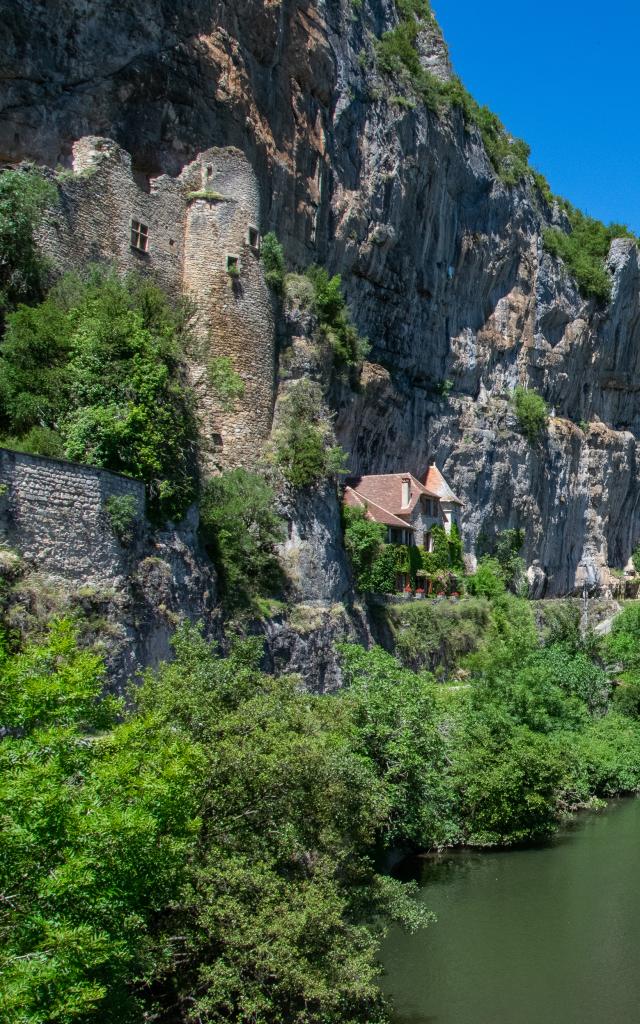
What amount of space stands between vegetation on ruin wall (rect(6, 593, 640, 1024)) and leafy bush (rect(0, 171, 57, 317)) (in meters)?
10.8

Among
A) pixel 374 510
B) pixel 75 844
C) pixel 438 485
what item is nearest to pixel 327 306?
pixel 374 510

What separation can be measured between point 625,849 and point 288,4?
29468 mm

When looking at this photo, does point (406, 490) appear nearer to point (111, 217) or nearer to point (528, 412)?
point (528, 412)

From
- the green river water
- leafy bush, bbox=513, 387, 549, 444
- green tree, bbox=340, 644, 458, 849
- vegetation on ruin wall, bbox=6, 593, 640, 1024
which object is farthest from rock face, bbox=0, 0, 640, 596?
the green river water

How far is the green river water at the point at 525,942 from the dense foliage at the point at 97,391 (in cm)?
1078

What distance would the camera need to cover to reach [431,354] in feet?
158

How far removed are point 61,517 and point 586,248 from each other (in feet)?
172

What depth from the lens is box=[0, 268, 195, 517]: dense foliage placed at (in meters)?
21.1

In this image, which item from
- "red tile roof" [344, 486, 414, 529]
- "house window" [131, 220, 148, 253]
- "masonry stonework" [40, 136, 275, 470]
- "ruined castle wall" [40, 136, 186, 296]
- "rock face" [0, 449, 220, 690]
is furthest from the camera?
"red tile roof" [344, 486, 414, 529]

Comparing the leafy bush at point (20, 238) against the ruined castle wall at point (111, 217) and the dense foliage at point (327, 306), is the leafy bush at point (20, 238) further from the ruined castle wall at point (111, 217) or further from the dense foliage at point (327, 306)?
the dense foliage at point (327, 306)

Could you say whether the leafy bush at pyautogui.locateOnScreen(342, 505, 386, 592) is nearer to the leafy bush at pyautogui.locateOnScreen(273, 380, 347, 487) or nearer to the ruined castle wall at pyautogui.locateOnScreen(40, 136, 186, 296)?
the leafy bush at pyautogui.locateOnScreen(273, 380, 347, 487)

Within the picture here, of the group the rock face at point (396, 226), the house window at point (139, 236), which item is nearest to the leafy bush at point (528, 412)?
the rock face at point (396, 226)

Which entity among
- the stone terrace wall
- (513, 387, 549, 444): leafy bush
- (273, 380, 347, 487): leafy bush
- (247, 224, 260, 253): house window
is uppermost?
(247, 224, 260, 253): house window

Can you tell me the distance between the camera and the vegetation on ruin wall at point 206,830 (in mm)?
8750
